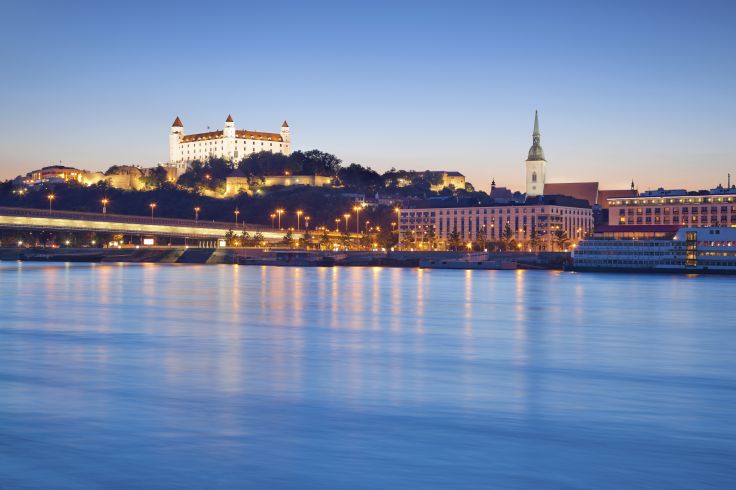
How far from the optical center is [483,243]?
148m

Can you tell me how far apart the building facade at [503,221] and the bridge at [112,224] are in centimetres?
3566

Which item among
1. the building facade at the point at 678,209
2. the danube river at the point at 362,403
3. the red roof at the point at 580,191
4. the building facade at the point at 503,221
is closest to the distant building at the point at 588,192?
the red roof at the point at 580,191

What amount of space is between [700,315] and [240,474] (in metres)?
33.5

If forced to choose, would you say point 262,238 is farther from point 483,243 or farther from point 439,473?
point 439,473

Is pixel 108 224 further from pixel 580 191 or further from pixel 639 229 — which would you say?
pixel 580 191

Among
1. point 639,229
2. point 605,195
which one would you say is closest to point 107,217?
point 639,229

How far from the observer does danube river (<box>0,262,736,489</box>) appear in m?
10.7

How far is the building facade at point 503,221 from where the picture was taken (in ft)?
498

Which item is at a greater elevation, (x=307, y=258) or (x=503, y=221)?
(x=503, y=221)

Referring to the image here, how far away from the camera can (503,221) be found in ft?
509

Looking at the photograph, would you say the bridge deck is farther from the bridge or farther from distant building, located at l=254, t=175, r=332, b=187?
distant building, located at l=254, t=175, r=332, b=187

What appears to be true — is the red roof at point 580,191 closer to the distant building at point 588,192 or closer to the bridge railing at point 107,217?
the distant building at point 588,192

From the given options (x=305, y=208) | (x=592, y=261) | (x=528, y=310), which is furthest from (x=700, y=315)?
(x=305, y=208)

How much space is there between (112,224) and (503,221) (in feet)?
253
